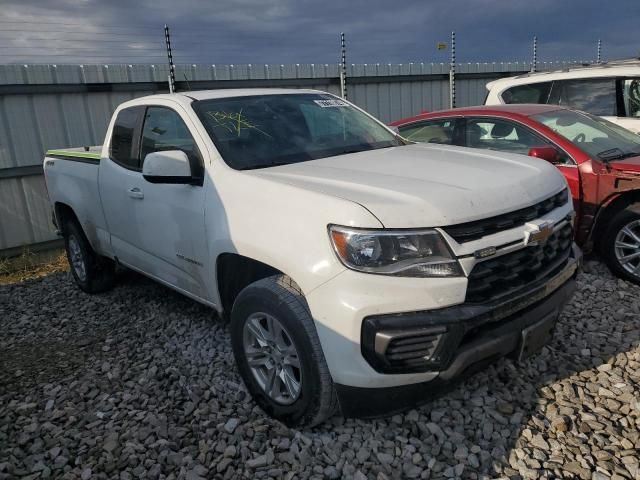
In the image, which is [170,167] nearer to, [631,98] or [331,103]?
[331,103]

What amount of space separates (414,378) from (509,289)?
612mm

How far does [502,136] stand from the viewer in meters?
5.00

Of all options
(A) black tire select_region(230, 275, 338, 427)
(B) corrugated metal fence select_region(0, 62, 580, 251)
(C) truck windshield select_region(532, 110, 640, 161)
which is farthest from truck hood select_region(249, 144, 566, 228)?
(B) corrugated metal fence select_region(0, 62, 580, 251)

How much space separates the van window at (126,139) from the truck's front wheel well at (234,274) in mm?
1327

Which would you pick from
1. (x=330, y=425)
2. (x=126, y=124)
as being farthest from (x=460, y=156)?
(x=126, y=124)

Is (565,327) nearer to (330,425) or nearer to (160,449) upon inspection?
(330,425)

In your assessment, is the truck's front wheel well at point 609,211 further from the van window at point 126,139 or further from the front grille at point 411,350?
the van window at point 126,139

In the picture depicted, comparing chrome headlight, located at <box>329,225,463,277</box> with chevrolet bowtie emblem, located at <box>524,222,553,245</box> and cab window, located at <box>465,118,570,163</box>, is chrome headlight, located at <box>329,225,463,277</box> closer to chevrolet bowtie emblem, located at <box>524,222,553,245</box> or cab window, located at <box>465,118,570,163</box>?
chevrolet bowtie emblem, located at <box>524,222,553,245</box>

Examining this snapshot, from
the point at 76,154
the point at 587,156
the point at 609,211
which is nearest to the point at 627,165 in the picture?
the point at 587,156

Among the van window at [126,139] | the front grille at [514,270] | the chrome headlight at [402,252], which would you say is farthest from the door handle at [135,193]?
the front grille at [514,270]

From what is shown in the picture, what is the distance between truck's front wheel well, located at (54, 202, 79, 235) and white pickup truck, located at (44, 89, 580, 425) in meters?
1.69

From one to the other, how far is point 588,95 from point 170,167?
5.49 m

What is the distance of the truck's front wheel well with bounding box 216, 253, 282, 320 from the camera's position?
2.75 m

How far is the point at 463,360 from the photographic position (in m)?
2.18
